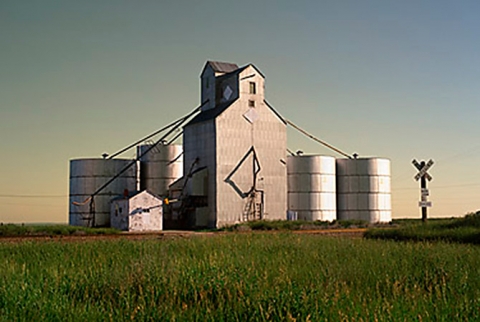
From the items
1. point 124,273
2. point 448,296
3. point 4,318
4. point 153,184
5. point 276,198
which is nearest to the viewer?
point 4,318

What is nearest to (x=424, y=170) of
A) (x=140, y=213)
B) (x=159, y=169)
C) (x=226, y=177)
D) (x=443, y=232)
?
(x=443, y=232)

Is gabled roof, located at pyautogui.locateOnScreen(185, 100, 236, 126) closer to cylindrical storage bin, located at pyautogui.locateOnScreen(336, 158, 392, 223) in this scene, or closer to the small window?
the small window

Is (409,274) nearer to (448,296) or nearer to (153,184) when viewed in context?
(448,296)

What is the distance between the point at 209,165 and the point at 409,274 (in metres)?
41.0

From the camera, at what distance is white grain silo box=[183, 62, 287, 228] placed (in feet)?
182

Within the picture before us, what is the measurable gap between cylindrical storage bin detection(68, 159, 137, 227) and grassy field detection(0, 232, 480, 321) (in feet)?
126

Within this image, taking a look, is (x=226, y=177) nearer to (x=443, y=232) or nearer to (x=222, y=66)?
(x=222, y=66)

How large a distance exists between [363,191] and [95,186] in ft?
89.9

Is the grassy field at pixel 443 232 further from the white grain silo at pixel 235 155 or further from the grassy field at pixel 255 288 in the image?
the white grain silo at pixel 235 155

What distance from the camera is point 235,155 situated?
56.3 meters

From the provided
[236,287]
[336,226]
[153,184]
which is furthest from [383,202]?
[236,287]

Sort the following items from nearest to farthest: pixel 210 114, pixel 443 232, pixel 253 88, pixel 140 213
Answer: pixel 443 232, pixel 140 213, pixel 253 88, pixel 210 114

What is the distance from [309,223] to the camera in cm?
5419

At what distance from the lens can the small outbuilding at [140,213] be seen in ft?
174
